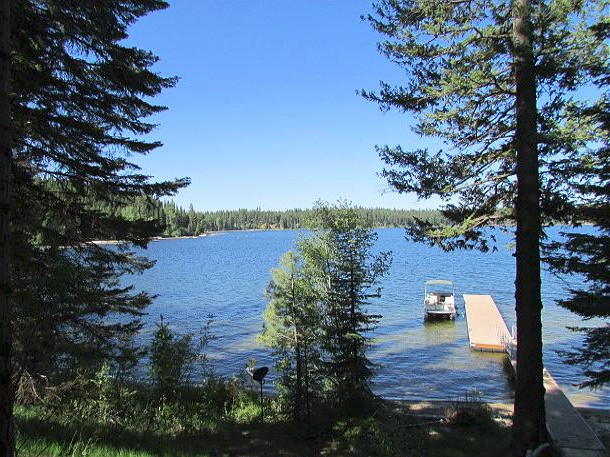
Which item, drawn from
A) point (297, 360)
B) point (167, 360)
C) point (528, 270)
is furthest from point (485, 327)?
point (167, 360)

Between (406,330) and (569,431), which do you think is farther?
(406,330)

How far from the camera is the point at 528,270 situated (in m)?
8.10

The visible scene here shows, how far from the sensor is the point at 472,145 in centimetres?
880

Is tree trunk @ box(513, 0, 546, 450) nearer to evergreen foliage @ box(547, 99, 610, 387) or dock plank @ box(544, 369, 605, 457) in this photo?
evergreen foliage @ box(547, 99, 610, 387)

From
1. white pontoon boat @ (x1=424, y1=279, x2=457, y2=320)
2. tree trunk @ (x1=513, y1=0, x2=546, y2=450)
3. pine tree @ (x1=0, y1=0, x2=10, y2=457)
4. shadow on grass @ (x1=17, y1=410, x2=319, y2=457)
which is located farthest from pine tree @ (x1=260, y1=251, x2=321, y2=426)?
white pontoon boat @ (x1=424, y1=279, x2=457, y2=320)

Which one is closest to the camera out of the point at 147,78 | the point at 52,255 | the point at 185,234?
the point at 52,255

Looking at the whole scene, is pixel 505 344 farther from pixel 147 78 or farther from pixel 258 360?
pixel 147 78

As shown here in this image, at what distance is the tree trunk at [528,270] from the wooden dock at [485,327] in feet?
52.1

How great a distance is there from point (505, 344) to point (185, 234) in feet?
556

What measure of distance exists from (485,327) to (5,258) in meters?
28.9

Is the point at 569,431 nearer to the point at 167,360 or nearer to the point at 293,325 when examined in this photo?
the point at 293,325

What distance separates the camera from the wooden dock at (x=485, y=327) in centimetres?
2384

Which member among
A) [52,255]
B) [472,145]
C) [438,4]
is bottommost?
[52,255]

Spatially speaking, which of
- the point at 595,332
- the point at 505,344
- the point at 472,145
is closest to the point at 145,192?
the point at 472,145
